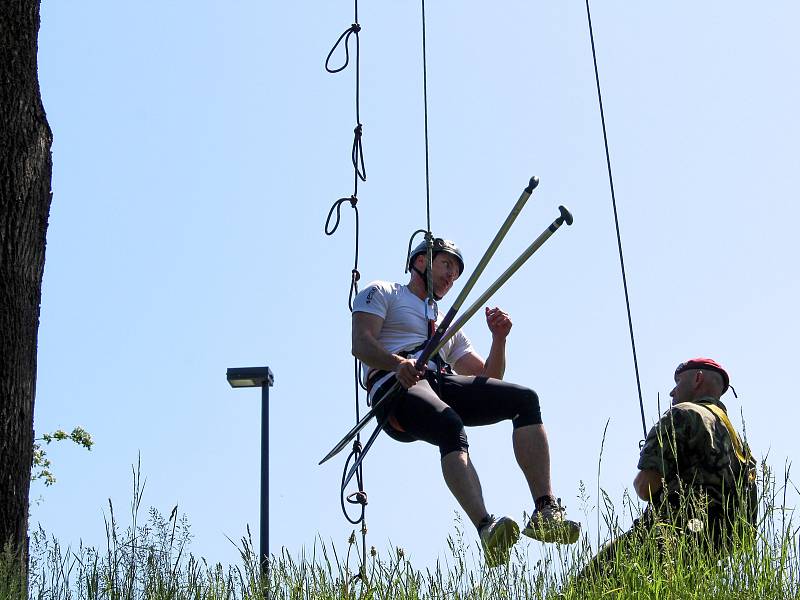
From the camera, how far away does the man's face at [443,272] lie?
258 inches

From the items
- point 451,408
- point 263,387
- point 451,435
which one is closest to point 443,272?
point 451,408

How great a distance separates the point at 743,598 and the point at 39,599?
79.1 inches

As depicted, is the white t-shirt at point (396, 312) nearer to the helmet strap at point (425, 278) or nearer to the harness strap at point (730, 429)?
the helmet strap at point (425, 278)

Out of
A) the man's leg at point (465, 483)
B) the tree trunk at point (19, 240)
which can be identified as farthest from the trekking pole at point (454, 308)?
the tree trunk at point (19, 240)

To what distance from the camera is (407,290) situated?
6582mm

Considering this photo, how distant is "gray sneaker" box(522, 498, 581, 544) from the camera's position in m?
4.59

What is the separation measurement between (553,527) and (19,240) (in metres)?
2.09

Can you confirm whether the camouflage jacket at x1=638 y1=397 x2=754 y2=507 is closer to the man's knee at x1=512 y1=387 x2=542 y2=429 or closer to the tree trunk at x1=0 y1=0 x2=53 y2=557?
the man's knee at x1=512 y1=387 x2=542 y2=429

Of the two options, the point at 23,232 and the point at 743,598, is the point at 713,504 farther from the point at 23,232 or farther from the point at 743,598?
the point at 23,232

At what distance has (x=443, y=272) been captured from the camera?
21.5 ft

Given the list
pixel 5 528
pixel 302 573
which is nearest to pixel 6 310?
pixel 5 528

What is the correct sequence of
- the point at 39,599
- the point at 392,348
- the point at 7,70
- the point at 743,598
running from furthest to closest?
1. the point at 392,348
2. the point at 7,70
3. the point at 39,599
4. the point at 743,598

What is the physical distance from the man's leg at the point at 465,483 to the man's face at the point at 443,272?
1.04 m

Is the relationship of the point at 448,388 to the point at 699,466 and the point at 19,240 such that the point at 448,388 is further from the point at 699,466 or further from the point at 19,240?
the point at 19,240
